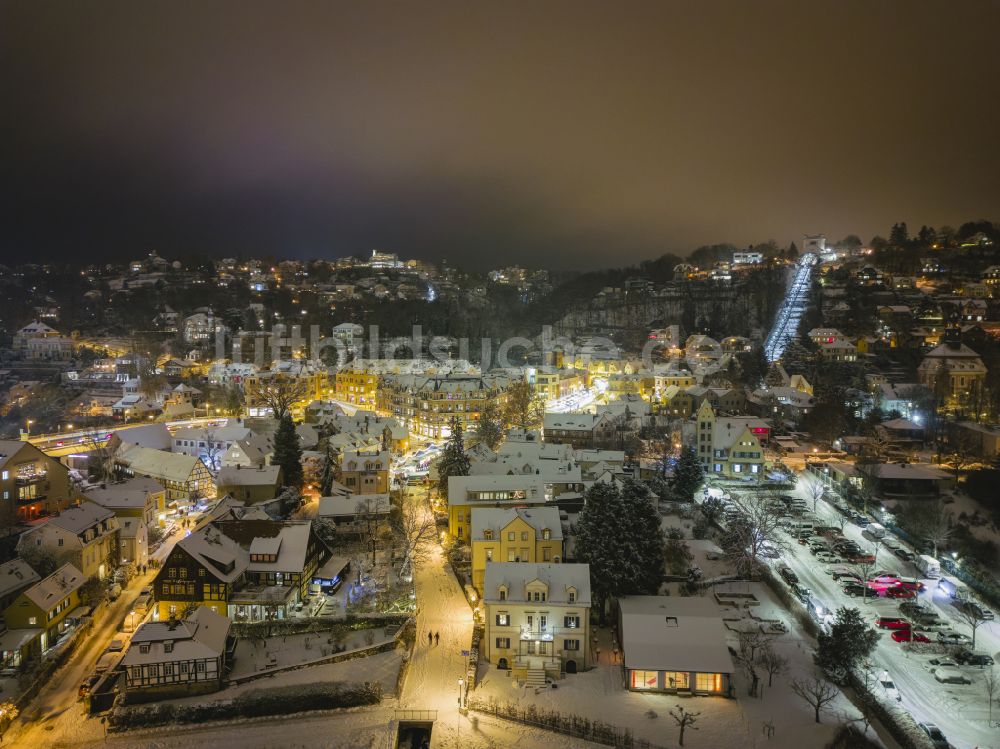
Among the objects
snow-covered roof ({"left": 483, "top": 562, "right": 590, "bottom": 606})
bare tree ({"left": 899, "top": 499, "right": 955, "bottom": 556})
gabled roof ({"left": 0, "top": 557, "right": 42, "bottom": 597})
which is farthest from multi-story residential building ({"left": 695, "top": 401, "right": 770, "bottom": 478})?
gabled roof ({"left": 0, "top": 557, "right": 42, "bottom": 597})

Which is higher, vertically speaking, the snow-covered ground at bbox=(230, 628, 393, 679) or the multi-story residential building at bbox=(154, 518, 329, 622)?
the multi-story residential building at bbox=(154, 518, 329, 622)

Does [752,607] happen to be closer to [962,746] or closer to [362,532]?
[962,746]

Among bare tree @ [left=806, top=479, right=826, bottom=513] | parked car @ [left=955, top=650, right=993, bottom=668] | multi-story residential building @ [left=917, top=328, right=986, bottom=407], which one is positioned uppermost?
multi-story residential building @ [left=917, top=328, right=986, bottom=407]

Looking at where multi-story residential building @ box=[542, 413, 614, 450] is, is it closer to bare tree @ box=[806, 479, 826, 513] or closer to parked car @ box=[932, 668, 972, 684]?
bare tree @ box=[806, 479, 826, 513]

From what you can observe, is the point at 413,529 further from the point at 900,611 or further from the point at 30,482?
the point at 900,611

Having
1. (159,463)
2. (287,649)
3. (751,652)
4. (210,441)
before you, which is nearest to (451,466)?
(287,649)

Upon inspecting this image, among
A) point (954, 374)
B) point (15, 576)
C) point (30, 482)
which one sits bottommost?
point (15, 576)
